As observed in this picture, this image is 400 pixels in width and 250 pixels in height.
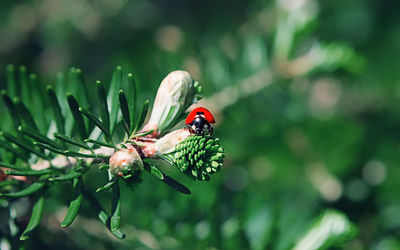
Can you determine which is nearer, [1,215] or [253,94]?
[1,215]

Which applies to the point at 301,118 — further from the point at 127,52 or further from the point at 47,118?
the point at 47,118

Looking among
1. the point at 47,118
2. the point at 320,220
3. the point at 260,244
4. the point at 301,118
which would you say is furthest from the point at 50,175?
the point at 301,118

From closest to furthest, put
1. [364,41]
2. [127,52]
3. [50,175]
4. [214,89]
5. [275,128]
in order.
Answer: [50,175] → [214,89] → [275,128] → [127,52] → [364,41]

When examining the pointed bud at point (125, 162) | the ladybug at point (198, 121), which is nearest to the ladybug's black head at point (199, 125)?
the ladybug at point (198, 121)

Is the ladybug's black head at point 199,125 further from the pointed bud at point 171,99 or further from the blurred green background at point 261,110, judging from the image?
the blurred green background at point 261,110

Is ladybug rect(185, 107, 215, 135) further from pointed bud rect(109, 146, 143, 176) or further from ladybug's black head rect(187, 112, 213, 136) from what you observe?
pointed bud rect(109, 146, 143, 176)

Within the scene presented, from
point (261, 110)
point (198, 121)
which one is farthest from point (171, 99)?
point (261, 110)
